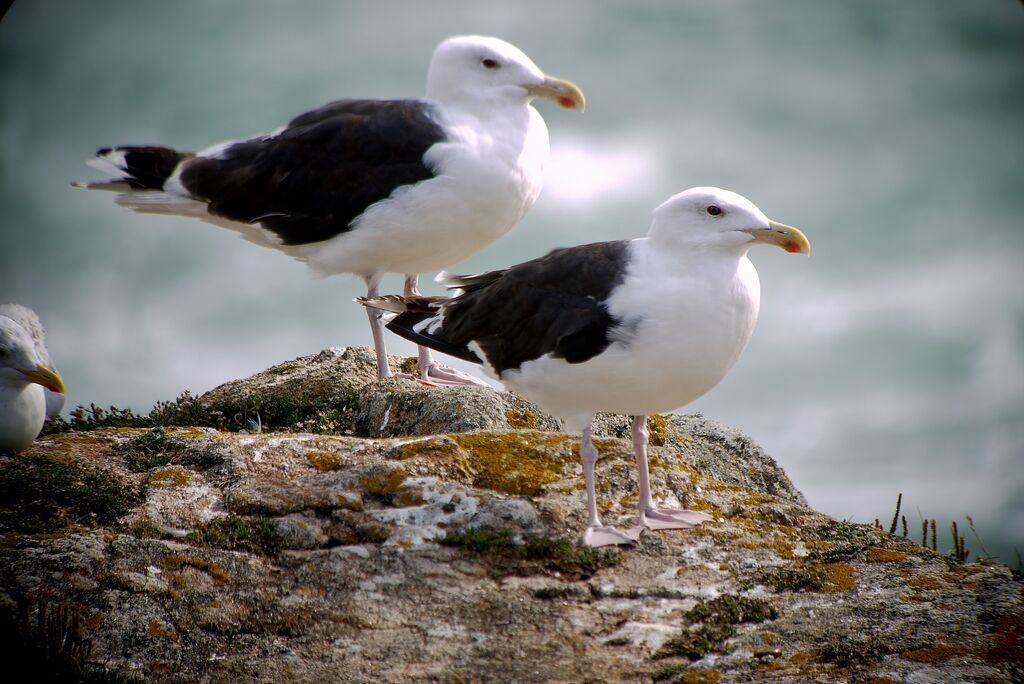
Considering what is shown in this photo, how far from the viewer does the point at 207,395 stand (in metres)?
11.7

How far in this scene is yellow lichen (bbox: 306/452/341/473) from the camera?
8.39 m

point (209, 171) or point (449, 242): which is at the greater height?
point (209, 171)

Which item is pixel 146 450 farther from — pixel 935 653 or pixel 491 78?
pixel 935 653

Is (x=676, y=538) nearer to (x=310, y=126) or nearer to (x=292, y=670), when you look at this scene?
(x=292, y=670)

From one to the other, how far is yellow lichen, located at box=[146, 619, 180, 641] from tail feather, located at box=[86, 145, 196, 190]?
5698 mm

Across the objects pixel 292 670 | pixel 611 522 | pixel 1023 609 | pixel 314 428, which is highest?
pixel 314 428

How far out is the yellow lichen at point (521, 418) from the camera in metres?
10.3

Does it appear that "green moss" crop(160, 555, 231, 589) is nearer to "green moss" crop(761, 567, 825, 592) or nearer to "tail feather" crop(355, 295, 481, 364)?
"tail feather" crop(355, 295, 481, 364)

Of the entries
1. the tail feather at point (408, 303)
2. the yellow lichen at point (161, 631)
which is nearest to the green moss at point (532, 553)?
the yellow lichen at point (161, 631)

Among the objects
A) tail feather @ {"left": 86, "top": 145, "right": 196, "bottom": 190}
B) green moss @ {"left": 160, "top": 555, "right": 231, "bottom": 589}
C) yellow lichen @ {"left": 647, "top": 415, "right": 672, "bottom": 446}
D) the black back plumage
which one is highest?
tail feather @ {"left": 86, "top": 145, "right": 196, "bottom": 190}

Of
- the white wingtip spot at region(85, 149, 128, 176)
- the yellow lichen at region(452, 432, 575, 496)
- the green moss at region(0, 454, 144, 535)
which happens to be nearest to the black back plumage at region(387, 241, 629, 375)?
the yellow lichen at region(452, 432, 575, 496)

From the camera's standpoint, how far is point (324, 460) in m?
8.46

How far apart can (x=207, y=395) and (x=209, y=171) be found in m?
2.40

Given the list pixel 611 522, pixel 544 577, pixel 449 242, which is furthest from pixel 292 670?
pixel 449 242
